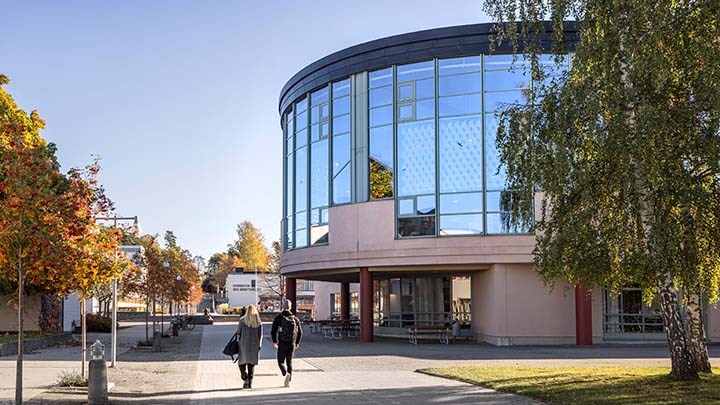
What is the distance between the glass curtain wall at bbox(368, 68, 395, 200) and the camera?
108 feet

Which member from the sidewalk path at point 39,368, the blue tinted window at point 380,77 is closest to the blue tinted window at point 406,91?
the blue tinted window at point 380,77

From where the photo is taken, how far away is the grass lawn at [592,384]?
1392cm

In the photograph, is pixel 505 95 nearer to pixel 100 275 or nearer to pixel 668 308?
pixel 668 308

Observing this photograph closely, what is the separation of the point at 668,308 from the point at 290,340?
721 cm

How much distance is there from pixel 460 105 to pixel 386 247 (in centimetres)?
600

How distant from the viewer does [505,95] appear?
31.1 m

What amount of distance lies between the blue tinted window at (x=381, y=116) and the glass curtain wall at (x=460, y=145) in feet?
6.95

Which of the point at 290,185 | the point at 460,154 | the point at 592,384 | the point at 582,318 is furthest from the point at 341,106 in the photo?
the point at 592,384

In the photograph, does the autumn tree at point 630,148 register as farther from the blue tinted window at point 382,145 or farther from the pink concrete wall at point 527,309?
the blue tinted window at point 382,145

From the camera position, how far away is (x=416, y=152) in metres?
32.4

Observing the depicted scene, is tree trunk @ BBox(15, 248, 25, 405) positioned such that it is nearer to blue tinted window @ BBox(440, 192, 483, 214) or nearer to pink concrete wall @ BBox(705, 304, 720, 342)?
blue tinted window @ BBox(440, 192, 483, 214)

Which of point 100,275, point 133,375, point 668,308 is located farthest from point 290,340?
point 668,308

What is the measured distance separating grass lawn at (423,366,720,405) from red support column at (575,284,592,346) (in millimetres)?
10763

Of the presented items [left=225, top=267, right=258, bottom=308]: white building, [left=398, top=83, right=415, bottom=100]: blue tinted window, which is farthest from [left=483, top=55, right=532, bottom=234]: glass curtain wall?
[left=225, top=267, right=258, bottom=308]: white building
